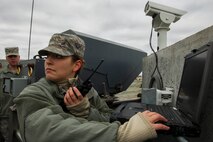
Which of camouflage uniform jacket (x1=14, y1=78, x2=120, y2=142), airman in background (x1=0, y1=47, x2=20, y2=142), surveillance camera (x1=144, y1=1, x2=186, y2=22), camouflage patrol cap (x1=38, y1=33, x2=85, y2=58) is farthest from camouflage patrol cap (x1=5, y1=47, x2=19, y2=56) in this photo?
camouflage uniform jacket (x1=14, y1=78, x2=120, y2=142)

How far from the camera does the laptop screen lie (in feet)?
Answer: 3.95

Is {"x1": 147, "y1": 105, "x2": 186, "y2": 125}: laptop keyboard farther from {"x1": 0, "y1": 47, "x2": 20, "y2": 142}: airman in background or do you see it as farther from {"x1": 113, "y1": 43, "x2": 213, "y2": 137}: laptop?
{"x1": 0, "y1": 47, "x2": 20, "y2": 142}: airman in background

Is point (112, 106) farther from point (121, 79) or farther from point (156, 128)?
point (156, 128)

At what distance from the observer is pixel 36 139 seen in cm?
108

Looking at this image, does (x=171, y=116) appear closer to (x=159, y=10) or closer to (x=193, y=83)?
(x=193, y=83)

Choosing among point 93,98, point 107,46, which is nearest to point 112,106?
point 107,46

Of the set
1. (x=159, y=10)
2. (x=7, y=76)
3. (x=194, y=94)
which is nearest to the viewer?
(x=194, y=94)

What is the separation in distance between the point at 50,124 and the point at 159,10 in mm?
2141

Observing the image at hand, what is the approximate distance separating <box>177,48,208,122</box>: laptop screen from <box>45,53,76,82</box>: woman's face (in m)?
0.62

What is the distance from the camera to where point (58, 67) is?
147cm

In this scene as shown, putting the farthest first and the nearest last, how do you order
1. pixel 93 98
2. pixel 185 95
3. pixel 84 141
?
pixel 93 98 → pixel 185 95 → pixel 84 141

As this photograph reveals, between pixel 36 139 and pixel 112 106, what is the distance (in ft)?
5.62

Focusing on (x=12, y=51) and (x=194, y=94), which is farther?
(x=12, y=51)

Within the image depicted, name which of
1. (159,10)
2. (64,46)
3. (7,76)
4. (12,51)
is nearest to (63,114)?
(64,46)
